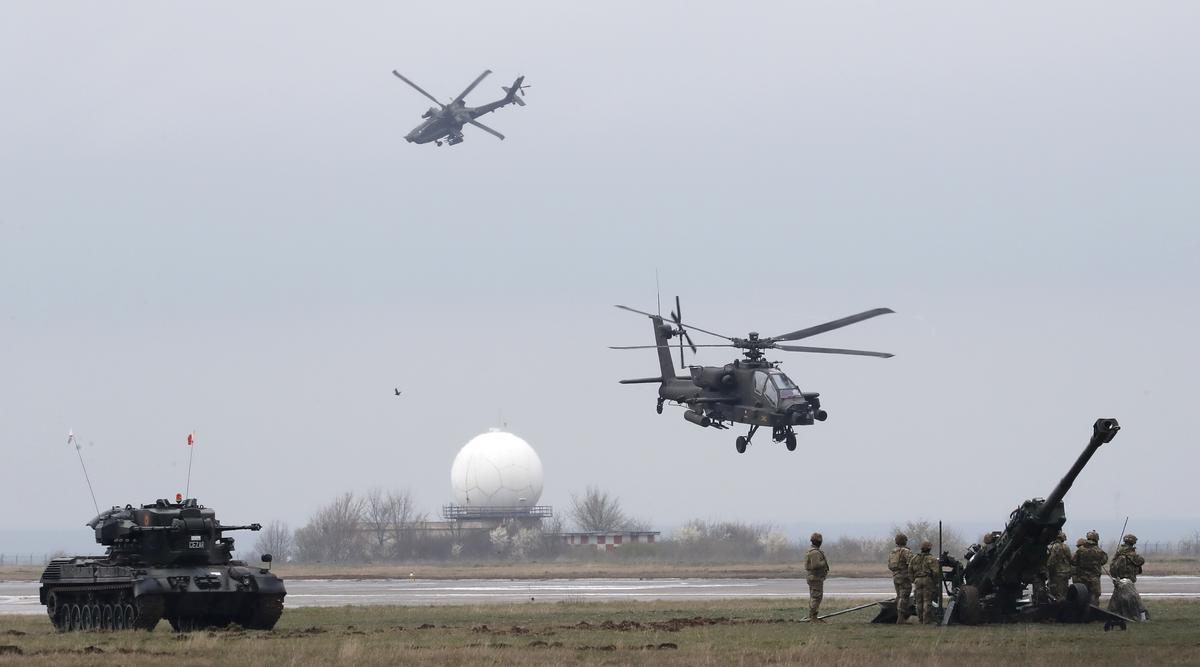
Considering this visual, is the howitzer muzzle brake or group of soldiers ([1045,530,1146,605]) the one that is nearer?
the howitzer muzzle brake

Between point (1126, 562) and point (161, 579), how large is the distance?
17650 millimetres

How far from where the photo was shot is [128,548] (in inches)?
1260

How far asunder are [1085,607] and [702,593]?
1938 centimetres

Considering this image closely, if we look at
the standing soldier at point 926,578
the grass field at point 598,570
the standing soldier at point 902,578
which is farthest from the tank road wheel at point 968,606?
the grass field at point 598,570

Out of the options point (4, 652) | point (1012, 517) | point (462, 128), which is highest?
point (462, 128)

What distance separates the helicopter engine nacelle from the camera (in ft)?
163

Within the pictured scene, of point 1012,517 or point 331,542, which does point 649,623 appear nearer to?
point 1012,517

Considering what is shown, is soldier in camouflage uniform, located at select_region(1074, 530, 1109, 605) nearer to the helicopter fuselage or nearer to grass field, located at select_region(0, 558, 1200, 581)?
the helicopter fuselage

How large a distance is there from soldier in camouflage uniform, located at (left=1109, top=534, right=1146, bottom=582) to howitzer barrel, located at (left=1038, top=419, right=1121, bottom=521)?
5140mm

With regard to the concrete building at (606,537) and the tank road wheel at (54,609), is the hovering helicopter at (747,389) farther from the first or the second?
the concrete building at (606,537)

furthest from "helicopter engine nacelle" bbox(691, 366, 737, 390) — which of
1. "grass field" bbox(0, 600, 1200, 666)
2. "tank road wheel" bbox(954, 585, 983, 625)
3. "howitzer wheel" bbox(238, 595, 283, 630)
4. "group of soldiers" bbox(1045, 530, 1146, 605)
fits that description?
"tank road wheel" bbox(954, 585, 983, 625)

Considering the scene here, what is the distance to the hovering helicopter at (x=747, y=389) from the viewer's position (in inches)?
1863

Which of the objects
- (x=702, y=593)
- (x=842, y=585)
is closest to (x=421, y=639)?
(x=702, y=593)

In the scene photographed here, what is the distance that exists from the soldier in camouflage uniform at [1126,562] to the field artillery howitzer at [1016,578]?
2.61 meters
